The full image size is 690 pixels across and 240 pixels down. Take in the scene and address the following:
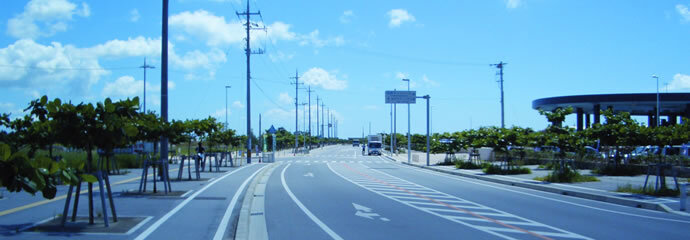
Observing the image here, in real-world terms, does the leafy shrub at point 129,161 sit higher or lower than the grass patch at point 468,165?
higher

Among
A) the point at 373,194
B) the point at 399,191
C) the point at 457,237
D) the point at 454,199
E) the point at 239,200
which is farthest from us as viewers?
the point at 399,191

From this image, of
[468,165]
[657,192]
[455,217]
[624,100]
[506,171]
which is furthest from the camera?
[624,100]

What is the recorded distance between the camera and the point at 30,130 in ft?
42.0

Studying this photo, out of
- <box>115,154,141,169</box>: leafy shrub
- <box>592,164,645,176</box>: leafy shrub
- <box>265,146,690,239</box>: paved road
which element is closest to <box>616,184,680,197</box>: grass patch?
<box>265,146,690,239</box>: paved road

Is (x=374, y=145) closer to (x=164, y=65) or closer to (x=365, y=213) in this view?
(x=164, y=65)

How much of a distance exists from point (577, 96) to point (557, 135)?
31.1 m

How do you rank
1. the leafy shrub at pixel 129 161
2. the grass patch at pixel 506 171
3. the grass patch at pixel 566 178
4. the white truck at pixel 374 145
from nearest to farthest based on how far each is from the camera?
1. the grass patch at pixel 566 178
2. the grass patch at pixel 506 171
3. the leafy shrub at pixel 129 161
4. the white truck at pixel 374 145

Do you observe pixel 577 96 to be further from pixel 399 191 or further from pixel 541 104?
pixel 399 191

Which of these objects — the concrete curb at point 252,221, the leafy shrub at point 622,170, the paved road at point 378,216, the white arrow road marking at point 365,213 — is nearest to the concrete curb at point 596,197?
the paved road at point 378,216

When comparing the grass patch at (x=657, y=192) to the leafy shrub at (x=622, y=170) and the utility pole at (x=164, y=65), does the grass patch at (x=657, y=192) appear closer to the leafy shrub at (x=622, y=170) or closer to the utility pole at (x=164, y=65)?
the leafy shrub at (x=622, y=170)

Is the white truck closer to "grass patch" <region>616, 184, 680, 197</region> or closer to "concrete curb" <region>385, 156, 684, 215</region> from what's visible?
"concrete curb" <region>385, 156, 684, 215</region>

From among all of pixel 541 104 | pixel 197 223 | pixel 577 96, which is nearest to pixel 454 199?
pixel 197 223

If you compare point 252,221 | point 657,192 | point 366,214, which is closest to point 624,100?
point 657,192

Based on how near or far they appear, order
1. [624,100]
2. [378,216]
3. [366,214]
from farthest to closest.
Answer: [624,100], [366,214], [378,216]
